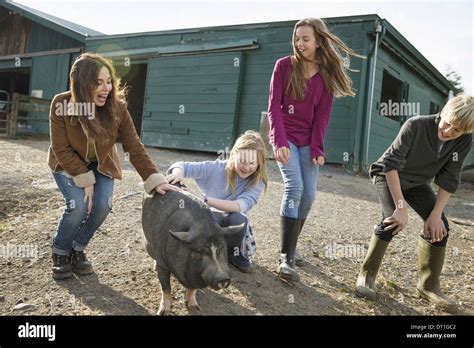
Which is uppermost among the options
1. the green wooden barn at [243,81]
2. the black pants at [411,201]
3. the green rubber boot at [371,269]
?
the green wooden barn at [243,81]

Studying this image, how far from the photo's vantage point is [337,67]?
3.63 meters

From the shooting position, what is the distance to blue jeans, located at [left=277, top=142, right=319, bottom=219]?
343 centimetres

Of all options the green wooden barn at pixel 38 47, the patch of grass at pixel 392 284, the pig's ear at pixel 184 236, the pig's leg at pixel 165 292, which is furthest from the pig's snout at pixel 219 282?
the green wooden barn at pixel 38 47

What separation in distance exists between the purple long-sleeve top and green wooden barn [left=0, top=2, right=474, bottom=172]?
23.4 ft

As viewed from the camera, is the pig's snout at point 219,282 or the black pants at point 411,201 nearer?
the pig's snout at point 219,282

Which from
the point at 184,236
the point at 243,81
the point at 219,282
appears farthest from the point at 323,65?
the point at 243,81

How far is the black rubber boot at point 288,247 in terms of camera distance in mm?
3443

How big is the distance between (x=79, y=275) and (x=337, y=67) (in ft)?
9.13

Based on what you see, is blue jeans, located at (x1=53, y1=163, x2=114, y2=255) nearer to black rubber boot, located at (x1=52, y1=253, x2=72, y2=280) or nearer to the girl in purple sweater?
black rubber boot, located at (x1=52, y1=253, x2=72, y2=280)

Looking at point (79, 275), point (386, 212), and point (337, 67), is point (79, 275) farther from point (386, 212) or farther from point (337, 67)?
point (337, 67)

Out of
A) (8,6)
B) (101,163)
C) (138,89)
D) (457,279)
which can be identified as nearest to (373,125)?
(457,279)

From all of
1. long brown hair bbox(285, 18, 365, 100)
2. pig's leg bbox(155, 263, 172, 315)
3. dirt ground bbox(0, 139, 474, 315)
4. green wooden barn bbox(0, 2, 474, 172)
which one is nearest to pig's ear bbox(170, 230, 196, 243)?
pig's leg bbox(155, 263, 172, 315)

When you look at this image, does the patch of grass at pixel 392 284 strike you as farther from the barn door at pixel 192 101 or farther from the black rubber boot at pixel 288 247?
the barn door at pixel 192 101

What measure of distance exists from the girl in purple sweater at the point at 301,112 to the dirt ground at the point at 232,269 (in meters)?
0.42
